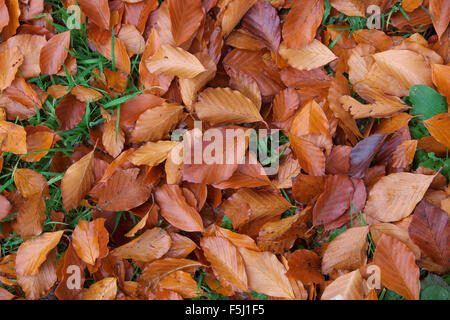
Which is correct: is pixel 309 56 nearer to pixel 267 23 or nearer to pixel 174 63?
pixel 267 23

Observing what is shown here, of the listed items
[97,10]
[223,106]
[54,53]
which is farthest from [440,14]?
[54,53]

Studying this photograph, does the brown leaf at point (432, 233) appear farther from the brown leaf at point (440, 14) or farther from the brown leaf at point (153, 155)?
the brown leaf at point (153, 155)

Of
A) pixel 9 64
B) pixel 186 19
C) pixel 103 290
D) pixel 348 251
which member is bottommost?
pixel 103 290

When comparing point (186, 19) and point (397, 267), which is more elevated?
point (186, 19)

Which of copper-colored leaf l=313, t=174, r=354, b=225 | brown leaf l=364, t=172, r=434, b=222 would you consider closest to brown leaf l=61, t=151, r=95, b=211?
copper-colored leaf l=313, t=174, r=354, b=225
